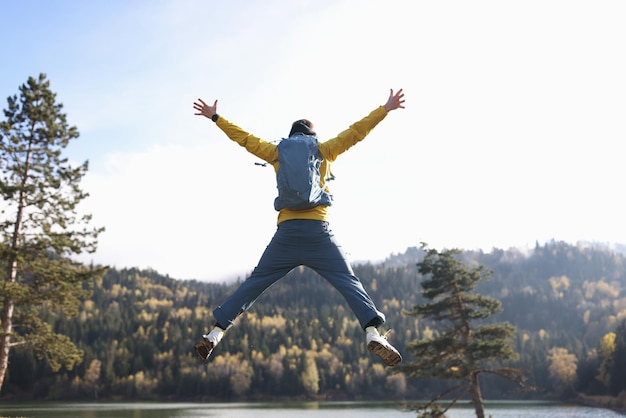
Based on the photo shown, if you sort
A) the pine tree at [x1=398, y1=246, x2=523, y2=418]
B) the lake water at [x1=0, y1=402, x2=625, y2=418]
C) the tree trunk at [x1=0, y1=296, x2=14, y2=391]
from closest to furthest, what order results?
the tree trunk at [x1=0, y1=296, x2=14, y2=391] < the pine tree at [x1=398, y1=246, x2=523, y2=418] < the lake water at [x1=0, y1=402, x2=625, y2=418]

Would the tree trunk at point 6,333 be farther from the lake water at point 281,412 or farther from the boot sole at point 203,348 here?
the lake water at point 281,412

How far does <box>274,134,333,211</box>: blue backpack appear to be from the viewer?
4.69m

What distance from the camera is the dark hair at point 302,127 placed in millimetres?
5176

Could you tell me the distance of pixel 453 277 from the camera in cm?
2294

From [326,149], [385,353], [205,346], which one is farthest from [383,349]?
[326,149]

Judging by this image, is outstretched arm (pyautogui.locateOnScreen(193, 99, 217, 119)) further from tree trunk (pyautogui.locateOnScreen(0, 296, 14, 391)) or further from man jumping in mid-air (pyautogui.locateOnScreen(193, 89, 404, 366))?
tree trunk (pyautogui.locateOnScreen(0, 296, 14, 391))

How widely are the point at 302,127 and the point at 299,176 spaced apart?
677 millimetres

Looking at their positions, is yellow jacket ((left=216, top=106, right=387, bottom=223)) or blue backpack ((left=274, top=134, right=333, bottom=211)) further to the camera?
yellow jacket ((left=216, top=106, right=387, bottom=223))

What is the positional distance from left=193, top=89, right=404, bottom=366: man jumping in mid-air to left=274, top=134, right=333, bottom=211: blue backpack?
0.08m

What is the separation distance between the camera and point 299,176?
4691mm

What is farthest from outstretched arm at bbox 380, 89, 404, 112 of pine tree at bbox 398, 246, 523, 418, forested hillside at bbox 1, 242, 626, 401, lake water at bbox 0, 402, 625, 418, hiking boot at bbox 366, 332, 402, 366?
forested hillside at bbox 1, 242, 626, 401

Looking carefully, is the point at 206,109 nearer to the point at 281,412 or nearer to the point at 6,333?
the point at 6,333

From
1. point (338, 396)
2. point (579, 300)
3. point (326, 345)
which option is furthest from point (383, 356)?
point (579, 300)

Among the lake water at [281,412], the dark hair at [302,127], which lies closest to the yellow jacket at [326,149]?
the dark hair at [302,127]
